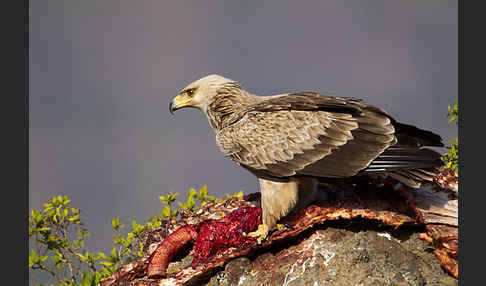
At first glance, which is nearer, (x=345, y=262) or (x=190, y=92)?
(x=345, y=262)

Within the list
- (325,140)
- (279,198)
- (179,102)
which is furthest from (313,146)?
(179,102)

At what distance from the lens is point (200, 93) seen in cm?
697

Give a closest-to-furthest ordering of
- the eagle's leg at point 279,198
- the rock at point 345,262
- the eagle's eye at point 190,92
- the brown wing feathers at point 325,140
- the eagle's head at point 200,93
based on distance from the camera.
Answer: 1. the rock at point 345,262
2. the brown wing feathers at point 325,140
3. the eagle's leg at point 279,198
4. the eagle's head at point 200,93
5. the eagle's eye at point 190,92

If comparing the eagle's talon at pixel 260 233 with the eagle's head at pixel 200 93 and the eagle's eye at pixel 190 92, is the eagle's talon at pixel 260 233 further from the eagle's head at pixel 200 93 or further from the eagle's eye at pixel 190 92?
the eagle's eye at pixel 190 92

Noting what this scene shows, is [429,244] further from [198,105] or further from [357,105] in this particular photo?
[198,105]

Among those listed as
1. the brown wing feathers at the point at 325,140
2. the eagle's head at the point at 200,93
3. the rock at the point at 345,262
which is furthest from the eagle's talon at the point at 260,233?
the eagle's head at the point at 200,93

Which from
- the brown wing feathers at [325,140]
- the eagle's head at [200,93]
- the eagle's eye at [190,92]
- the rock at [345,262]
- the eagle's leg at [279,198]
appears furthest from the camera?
the eagle's eye at [190,92]

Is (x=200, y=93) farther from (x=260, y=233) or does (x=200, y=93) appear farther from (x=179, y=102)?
(x=260, y=233)

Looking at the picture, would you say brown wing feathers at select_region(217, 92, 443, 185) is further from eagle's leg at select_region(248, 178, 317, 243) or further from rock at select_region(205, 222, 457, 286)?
A: rock at select_region(205, 222, 457, 286)

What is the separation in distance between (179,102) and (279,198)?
7.58ft

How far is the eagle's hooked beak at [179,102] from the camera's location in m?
7.11

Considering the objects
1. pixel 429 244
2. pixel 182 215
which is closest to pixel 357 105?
pixel 429 244

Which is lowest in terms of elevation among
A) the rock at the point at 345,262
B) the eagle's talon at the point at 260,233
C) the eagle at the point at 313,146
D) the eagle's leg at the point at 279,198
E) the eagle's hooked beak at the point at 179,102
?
the rock at the point at 345,262

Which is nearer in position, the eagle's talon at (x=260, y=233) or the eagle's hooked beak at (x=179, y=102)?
the eagle's talon at (x=260, y=233)
